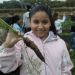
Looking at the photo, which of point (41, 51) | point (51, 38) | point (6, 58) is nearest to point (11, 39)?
point (6, 58)

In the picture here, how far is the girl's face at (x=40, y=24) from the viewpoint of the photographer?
→ 9.25 ft

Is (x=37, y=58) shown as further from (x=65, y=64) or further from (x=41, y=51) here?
(x=65, y=64)

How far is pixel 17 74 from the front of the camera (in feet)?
8.59

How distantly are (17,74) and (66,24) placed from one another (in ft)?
25.9

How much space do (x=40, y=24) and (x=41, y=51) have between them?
220 millimetres

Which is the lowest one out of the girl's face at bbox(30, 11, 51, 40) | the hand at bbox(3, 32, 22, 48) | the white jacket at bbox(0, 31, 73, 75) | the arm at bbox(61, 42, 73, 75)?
the arm at bbox(61, 42, 73, 75)

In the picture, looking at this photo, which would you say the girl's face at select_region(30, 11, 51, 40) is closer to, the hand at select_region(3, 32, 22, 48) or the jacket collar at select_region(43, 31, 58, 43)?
the jacket collar at select_region(43, 31, 58, 43)

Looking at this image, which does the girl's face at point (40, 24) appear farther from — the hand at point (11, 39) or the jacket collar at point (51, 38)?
the hand at point (11, 39)

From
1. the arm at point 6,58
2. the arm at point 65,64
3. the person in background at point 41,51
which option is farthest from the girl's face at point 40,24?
the arm at point 6,58

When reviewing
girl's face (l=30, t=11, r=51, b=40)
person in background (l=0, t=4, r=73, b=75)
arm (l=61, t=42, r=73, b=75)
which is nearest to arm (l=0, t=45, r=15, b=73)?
person in background (l=0, t=4, r=73, b=75)

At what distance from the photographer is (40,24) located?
9.25ft

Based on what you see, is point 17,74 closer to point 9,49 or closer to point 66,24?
point 9,49

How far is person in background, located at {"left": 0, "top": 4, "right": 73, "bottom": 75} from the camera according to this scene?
2.53 metres

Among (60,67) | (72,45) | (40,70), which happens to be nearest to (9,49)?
(40,70)
